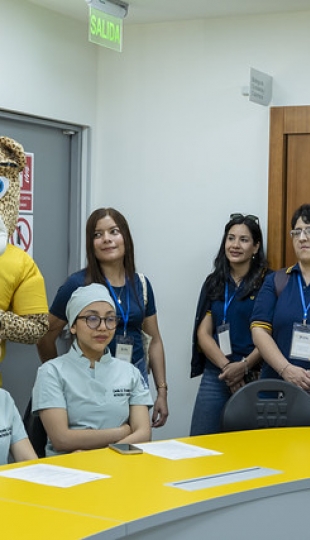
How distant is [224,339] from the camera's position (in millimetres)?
4988

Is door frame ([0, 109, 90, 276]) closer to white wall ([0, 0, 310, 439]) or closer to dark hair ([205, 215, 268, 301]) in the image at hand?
white wall ([0, 0, 310, 439])

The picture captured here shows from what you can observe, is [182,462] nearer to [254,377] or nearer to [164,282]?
[254,377]

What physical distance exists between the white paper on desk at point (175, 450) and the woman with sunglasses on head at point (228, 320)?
A: 1567mm

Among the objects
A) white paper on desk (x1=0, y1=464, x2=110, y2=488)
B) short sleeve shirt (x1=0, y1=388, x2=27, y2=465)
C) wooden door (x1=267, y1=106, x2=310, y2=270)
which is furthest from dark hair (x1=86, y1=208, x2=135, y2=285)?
white paper on desk (x1=0, y1=464, x2=110, y2=488)

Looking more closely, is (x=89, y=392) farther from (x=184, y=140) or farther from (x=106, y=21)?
(x=184, y=140)

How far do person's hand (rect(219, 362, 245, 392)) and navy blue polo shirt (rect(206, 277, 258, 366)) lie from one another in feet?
0.30

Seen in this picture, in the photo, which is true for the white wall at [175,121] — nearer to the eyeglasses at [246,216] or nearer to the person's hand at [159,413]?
the eyeglasses at [246,216]

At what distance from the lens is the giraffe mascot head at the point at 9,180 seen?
4270mm

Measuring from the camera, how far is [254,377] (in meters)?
4.95

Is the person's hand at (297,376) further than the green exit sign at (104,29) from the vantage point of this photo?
No

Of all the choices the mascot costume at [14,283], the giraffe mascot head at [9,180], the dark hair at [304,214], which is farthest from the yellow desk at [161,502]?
the dark hair at [304,214]

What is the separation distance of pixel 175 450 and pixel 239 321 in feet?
5.77

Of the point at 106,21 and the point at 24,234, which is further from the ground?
the point at 106,21

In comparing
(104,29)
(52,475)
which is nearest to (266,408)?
(52,475)
